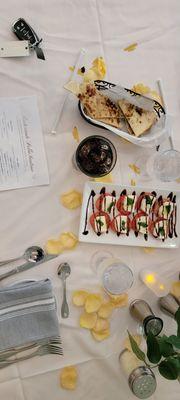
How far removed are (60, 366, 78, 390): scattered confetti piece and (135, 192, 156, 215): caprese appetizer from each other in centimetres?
41

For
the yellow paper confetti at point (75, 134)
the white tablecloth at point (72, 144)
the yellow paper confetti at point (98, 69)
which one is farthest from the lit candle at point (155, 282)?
the yellow paper confetti at point (98, 69)

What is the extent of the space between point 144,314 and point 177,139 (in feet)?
1.49

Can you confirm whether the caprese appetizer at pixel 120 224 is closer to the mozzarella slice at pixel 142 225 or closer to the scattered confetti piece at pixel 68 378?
the mozzarella slice at pixel 142 225

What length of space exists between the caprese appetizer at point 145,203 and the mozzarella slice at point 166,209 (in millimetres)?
26

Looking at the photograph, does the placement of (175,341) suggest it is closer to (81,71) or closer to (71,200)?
(71,200)

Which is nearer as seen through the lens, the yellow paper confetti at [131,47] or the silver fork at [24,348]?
the silver fork at [24,348]

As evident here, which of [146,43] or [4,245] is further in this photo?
[146,43]

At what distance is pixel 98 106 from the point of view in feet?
3.55

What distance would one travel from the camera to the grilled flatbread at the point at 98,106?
107 centimetres

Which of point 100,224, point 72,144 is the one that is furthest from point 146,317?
point 72,144

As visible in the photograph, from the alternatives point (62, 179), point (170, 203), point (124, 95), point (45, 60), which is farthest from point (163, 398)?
point (45, 60)

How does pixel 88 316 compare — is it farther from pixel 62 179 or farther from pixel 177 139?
pixel 177 139

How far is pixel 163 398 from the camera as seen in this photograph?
3.63ft

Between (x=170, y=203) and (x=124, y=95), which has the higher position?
(x=124, y=95)
